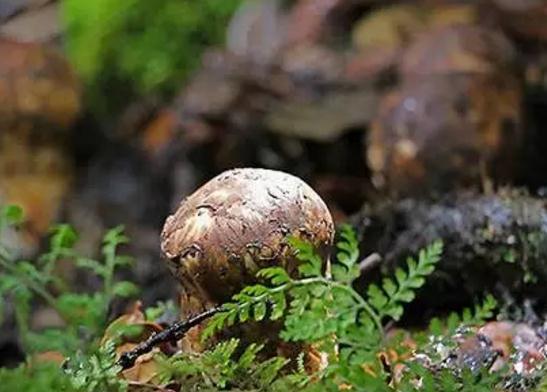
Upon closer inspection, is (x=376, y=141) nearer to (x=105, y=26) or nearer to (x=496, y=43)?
(x=496, y=43)

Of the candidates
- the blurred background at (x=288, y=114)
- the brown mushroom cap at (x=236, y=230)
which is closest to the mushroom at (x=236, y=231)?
the brown mushroom cap at (x=236, y=230)

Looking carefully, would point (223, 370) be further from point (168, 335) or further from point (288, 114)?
point (288, 114)

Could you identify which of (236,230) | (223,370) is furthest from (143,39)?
(223,370)

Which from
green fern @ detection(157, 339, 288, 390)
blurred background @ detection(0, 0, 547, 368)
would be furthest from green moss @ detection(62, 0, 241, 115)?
green fern @ detection(157, 339, 288, 390)

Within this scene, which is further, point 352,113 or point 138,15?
point 138,15

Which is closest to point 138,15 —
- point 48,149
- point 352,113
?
point 48,149

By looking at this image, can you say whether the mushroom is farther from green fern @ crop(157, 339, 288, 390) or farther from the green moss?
the green moss
